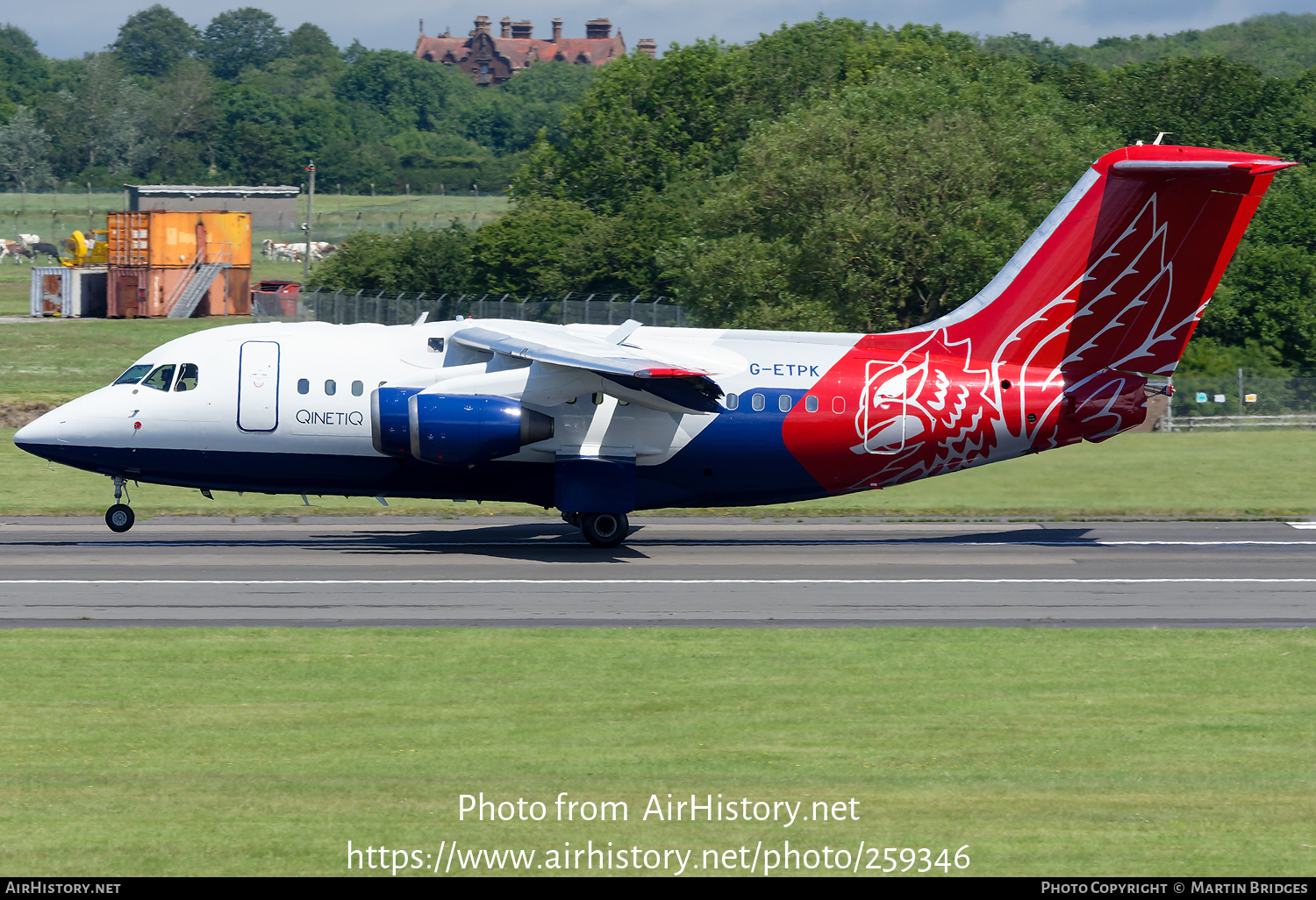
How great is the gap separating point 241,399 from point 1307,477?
2559 centimetres

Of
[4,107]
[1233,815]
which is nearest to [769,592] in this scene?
[1233,815]

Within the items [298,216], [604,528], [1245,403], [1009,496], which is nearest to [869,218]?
[1245,403]

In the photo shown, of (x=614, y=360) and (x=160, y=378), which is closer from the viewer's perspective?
(x=614, y=360)

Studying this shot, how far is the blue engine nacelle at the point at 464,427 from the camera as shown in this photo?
24938 mm

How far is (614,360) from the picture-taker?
24.8 metres

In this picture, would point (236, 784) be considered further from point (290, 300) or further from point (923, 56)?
point (923, 56)

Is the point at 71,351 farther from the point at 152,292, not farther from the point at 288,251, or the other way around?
the point at 288,251

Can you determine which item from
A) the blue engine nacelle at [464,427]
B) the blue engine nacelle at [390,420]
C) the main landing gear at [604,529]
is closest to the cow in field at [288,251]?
the main landing gear at [604,529]

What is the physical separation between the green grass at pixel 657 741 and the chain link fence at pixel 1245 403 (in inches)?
1306

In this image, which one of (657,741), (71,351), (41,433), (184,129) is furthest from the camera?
(184,129)

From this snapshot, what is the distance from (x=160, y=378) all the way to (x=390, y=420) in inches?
181

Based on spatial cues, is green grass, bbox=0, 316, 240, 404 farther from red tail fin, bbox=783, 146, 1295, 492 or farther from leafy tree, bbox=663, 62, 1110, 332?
red tail fin, bbox=783, 146, 1295, 492

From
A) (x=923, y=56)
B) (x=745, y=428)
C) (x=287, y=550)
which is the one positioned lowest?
(x=287, y=550)
